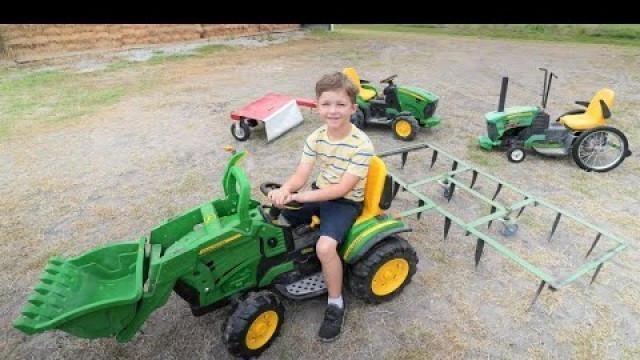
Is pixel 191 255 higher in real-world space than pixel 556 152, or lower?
higher

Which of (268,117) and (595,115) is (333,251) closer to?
(268,117)

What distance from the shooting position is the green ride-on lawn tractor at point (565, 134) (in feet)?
15.5

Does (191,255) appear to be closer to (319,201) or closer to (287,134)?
(319,201)

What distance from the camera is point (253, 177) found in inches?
195

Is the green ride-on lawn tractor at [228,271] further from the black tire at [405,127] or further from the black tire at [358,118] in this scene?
the black tire at [358,118]

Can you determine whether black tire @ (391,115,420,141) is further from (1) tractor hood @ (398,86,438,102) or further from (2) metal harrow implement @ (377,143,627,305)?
(2) metal harrow implement @ (377,143,627,305)

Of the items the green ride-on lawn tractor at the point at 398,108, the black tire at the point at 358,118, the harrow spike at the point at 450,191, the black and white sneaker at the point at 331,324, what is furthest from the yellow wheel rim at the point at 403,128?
the black and white sneaker at the point at 331,324

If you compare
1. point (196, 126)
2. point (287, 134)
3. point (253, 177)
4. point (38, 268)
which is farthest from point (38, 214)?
point (287, 134)

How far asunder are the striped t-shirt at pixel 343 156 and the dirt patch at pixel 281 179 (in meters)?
0.93

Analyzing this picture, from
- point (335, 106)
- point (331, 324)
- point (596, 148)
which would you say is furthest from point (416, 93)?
point (331, 324)

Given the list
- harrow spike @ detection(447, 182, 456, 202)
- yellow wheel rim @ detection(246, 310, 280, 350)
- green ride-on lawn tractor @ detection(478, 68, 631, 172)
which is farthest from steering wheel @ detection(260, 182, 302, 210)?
green ride-on lawn tractor @ detection(478, 68, 631, 172)

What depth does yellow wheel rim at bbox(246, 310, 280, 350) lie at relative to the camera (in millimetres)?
2557

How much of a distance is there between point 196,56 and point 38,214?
8.63 m

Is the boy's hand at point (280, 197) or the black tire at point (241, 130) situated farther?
the black tire at point (241, 130)
